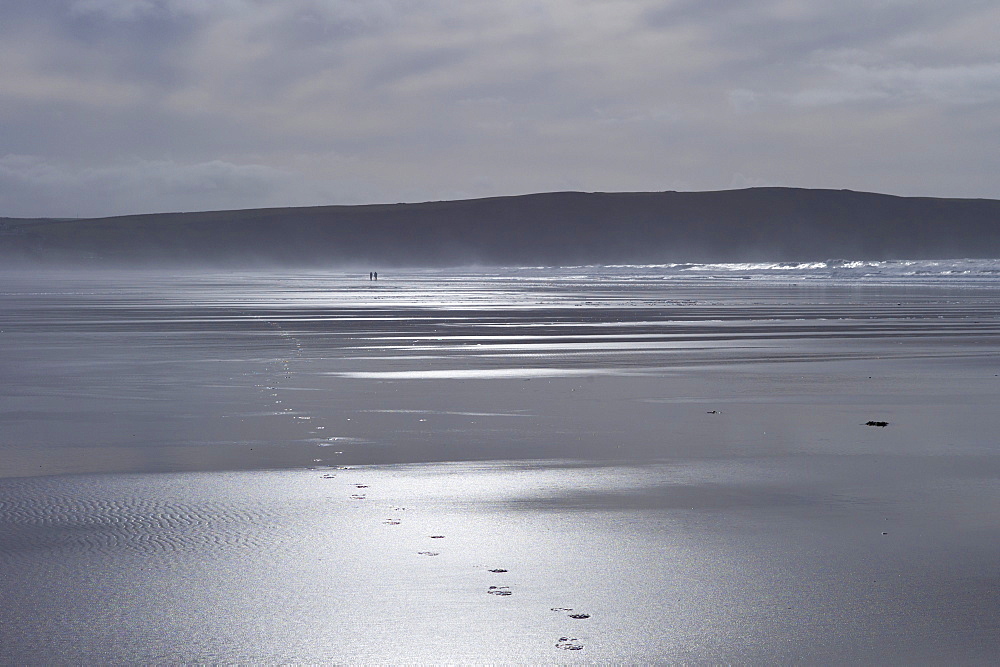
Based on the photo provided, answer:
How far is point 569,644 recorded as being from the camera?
395 cm

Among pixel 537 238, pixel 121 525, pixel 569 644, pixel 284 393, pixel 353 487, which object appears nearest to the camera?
pixel 569 644

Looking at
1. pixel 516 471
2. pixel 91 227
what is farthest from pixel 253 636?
pixel 91 227

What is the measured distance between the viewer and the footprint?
154 inches

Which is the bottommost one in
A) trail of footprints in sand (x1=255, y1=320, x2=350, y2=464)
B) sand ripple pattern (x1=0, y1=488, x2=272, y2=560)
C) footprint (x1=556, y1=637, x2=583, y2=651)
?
trail of footprints in sand (x1=255, y1=320, x2=350, y2=464)

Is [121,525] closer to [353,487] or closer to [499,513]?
[353,487]

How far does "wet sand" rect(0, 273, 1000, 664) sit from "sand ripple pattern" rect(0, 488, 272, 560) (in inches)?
0.9

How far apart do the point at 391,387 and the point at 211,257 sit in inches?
6741

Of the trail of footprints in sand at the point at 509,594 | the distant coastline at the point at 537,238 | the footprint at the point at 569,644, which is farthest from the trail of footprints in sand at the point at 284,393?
the distant coastline at the point at 537,238

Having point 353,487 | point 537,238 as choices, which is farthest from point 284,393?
point 537,238

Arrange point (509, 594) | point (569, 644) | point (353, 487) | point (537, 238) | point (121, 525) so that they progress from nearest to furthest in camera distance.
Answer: point (569, 644)
point (509, 594)
point (121, 525)
point (353, 487)
point (537, 238)

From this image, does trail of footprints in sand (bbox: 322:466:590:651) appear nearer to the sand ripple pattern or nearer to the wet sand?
the wet sand

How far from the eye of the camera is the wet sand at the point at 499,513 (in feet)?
13.4

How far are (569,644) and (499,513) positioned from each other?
1.97 meters

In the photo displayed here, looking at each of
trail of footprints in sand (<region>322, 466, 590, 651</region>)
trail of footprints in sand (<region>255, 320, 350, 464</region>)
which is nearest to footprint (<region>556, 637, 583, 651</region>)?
trail of footprints in sand (<region>322, 466, 590, 651</region>)
